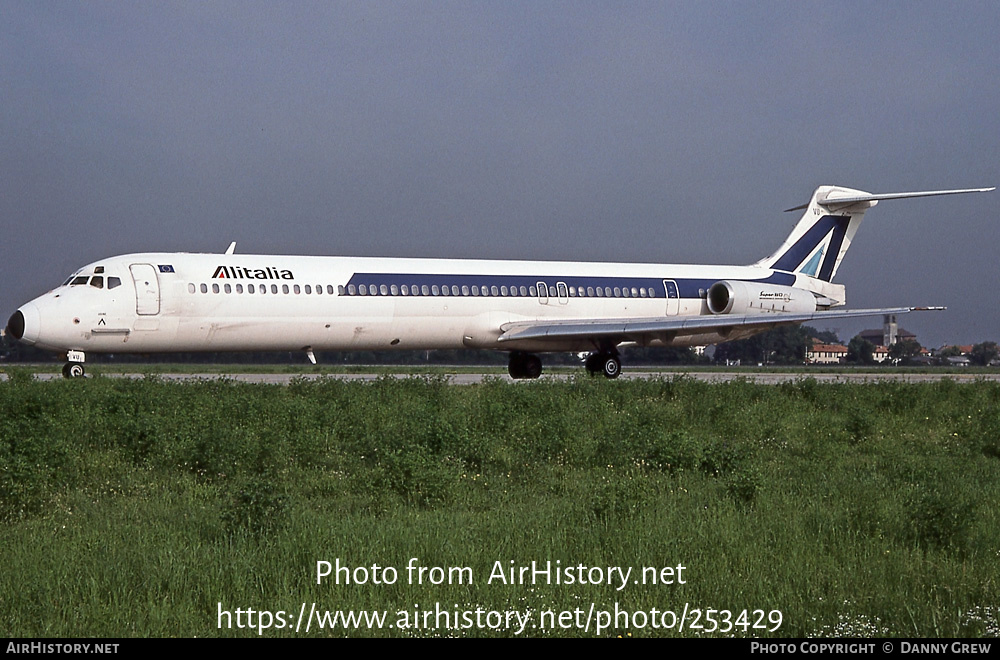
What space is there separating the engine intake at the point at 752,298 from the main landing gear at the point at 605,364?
12.6 ft

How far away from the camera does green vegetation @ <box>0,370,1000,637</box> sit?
6078mm

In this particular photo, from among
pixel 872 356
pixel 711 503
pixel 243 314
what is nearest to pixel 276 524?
pixel 711 503

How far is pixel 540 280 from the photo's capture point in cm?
2798

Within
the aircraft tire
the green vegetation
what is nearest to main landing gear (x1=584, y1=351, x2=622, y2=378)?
the aircraft tire

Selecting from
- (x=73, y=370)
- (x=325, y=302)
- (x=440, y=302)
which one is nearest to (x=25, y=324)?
(x=73, y=370)

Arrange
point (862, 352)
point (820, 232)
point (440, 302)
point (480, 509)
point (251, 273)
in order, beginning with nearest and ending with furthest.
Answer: point (480, 509) < point (251, 273) < point (440, 302) < point (820, 232) < point (862, 352)

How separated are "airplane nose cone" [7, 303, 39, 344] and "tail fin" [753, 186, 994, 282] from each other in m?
21.6

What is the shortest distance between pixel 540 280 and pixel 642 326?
310 cm

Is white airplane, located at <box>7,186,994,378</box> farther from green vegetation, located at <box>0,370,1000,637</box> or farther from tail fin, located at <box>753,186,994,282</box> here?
green vegetation, located at <box>0,370,1000,637</box>

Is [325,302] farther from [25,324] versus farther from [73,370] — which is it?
[25,324]

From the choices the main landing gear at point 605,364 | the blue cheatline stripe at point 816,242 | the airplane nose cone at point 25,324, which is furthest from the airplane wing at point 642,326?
the airplane nose cone at point 25,324

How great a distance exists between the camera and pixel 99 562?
6.76 metres

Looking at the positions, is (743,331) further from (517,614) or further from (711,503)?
(517,614)
